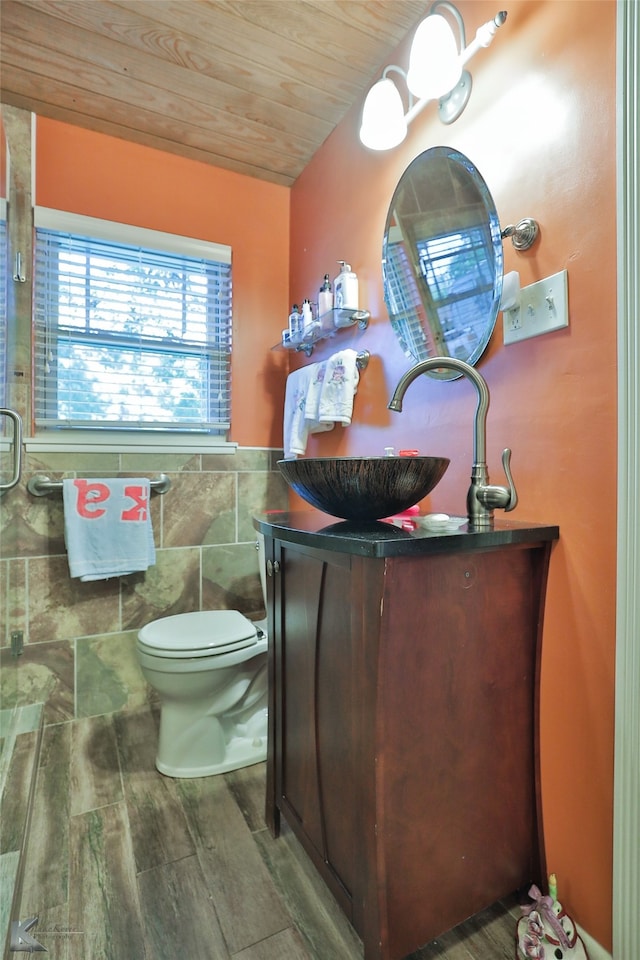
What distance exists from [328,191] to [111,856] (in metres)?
2.45

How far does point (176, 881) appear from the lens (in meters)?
1.12

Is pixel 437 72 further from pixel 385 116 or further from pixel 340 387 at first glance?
pixel 340 387

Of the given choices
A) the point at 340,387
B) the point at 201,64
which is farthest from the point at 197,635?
the point at 201,64

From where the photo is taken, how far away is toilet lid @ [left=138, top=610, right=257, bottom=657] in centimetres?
147

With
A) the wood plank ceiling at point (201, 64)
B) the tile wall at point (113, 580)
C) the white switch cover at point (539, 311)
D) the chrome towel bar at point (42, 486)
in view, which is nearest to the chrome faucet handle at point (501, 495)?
the white switch cover at point (539, 311)

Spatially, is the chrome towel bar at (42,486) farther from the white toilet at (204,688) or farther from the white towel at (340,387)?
the white towel at (340,387)

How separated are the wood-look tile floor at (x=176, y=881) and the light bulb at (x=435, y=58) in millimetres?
2019

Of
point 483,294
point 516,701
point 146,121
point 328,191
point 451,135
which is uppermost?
point 146,121

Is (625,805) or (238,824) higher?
(625,805)

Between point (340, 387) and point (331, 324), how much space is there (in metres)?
0.29

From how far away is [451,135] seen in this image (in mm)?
1311

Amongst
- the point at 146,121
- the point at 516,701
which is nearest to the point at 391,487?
the point at 516,701

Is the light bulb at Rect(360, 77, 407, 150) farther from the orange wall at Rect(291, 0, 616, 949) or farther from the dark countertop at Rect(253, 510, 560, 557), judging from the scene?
the dark countertop at Rect(253, 510, 560, 557)

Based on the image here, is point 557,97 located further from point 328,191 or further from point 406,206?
point 328,191
